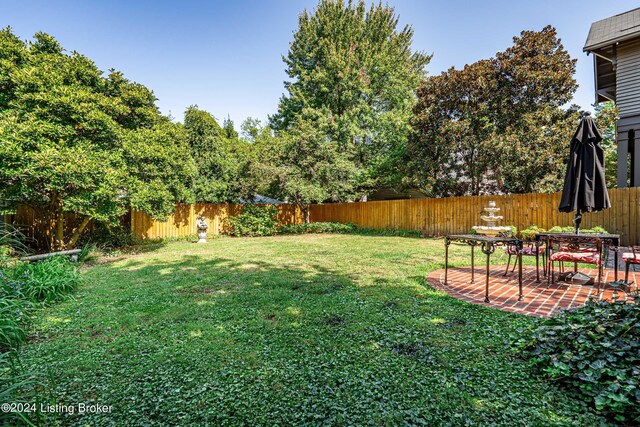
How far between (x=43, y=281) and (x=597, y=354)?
618 centimetres

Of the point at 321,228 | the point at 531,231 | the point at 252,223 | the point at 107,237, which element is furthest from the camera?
the point at 321,228

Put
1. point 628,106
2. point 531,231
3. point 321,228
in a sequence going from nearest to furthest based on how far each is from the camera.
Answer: point 531,231, point 628,106, point 321,228

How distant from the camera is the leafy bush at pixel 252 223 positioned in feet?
47.6

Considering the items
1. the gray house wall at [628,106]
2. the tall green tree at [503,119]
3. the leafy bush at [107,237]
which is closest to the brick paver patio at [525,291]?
the tall green tree at [503,119]

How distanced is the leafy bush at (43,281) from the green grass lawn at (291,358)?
252 millimetres

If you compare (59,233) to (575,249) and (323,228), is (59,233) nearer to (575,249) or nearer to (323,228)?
(323,228)

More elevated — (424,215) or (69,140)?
(69,140)

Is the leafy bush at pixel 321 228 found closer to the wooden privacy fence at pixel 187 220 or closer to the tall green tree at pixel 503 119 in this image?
the wooden privacy fence at pixel 187 220

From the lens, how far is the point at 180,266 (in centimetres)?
641

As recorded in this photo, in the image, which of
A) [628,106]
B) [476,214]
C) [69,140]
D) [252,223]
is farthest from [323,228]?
[628,106]

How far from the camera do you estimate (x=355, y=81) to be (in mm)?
17344

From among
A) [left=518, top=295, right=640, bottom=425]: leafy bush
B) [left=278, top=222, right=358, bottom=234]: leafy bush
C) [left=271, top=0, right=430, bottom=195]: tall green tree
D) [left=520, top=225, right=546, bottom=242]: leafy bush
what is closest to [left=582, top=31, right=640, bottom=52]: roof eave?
[left=520, top=225, right=546, bottom=242]: leafy bush

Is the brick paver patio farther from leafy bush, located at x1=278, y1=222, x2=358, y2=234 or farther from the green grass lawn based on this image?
leafy bush, located at x1=278, y1=222, x2=358, y2=234

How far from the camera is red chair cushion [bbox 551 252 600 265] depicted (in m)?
4.11
